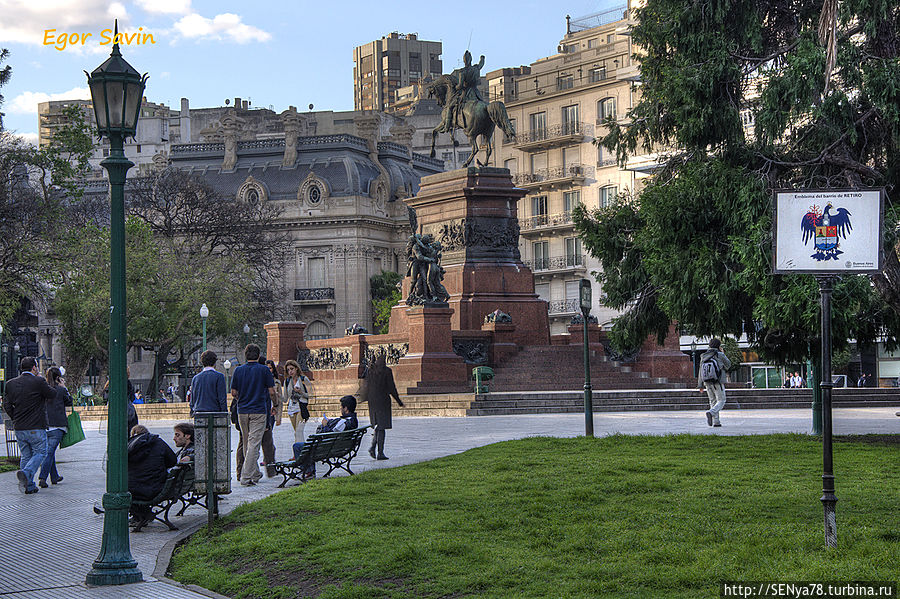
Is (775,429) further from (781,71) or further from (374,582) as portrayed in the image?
(374,582)

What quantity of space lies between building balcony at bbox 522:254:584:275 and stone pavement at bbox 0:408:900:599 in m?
36.7

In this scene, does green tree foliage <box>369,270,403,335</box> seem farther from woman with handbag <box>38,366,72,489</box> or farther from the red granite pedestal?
woman with handbag <box>38,366,72,489</box>

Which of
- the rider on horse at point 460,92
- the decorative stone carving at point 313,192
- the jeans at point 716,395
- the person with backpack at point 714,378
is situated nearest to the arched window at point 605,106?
the decorative stone carving at point 313,192

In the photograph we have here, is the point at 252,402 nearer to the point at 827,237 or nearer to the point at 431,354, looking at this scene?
the point at 827,237

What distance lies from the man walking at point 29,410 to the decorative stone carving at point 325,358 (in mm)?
20170

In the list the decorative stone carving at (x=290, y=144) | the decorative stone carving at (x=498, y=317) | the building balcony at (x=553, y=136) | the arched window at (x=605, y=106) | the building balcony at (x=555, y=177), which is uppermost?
the decorative stone carving at (x=290, y=144)

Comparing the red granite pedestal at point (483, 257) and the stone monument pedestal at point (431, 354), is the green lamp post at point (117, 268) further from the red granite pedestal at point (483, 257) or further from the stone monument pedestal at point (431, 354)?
the red granite pedestal at point (483, 257)

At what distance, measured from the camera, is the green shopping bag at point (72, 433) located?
717 inches

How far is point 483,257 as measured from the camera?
117ft

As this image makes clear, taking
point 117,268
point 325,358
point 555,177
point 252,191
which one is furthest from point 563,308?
point 117,268

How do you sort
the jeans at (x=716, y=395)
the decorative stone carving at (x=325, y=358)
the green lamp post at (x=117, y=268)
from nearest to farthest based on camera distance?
the green lamp post at (x=117, y=268), the jeans at (x=716, y=395), the decorative stone carving at (x=325, y=358)

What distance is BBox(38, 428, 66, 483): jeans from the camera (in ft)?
55.3

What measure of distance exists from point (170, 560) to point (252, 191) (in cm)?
7866

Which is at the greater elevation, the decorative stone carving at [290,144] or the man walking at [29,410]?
the decorative stone carving at [290,144]
